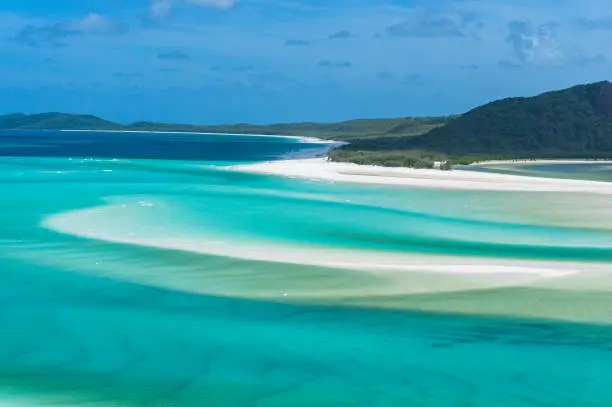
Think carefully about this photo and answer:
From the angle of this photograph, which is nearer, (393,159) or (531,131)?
(393,159)

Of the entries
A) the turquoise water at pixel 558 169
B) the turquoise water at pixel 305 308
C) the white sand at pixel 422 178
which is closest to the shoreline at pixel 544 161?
the turquoise water at pixel 558 169

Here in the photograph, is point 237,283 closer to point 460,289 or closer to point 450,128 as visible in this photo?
point 460,289

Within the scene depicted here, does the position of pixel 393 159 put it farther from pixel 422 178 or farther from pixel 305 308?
pixel 305 308

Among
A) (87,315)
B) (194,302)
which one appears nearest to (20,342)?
(87,315)

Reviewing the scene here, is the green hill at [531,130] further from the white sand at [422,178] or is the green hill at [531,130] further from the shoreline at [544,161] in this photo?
the white sand at [422,178]

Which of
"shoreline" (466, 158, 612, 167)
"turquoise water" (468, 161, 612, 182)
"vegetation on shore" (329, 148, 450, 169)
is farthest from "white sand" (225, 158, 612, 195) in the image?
"shoreline" (466, 158, 612, 167)

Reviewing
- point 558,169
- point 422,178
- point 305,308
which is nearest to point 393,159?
point 558,169
